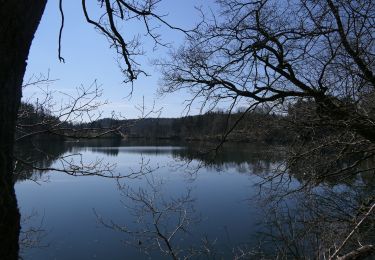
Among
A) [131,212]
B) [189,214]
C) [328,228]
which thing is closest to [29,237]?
[328,228]

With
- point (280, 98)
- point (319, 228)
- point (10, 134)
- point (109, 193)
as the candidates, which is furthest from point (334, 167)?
point (109, 193)

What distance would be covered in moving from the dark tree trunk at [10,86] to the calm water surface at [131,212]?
212 inches

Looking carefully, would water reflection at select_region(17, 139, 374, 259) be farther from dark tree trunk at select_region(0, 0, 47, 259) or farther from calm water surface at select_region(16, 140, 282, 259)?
dark tree trunk at select_region(0, 0, 47, 259)

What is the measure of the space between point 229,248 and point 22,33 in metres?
11.1

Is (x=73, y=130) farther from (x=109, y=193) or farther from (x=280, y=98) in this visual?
(x=109, y=193)

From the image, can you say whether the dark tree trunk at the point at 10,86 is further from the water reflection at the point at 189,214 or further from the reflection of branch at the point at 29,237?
the reflection of branch at the point at 29,237

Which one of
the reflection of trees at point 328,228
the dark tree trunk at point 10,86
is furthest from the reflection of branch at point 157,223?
the dark tree trunk at point 10,86

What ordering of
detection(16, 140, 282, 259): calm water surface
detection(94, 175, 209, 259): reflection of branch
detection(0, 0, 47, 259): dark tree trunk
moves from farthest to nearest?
detection(16, 140, 282, 259): calm water surface, detection(94, 175, 209, 259): reflection of branch, detection(0, 0, 47, 259): dark tree trunk

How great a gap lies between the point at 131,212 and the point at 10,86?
14.4m

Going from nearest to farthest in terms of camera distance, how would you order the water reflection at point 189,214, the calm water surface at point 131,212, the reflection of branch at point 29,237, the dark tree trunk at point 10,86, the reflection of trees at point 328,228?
the dark tree trunk at point 10,86 < the reflection of trees at point 328,228 < the reflection of branch at point 29,237 < the water reflection at point 189,214 < the calm water surface at point 131,212

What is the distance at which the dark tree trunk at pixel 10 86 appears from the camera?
1255 mm

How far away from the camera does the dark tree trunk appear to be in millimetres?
1255

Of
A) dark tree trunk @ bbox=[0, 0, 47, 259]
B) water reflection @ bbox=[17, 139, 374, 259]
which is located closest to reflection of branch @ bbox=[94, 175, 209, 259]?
water reflection @ bbox=[17, 139, 374, 259]

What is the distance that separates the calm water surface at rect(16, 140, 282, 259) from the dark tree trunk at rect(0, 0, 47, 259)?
539 cm
